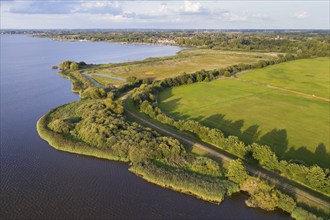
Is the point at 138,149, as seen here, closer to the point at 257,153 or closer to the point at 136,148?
the point at 136,148

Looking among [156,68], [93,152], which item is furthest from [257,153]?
[156,68]

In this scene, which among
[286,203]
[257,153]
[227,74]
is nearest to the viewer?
[286,203]

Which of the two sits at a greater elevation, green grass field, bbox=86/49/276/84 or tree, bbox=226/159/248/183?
green grass field, bbox=86/49/276/84

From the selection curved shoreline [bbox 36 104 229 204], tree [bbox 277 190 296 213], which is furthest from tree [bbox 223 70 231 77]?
tree [bbox 277 190 296 213]

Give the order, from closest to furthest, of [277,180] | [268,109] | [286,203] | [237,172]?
[286,203] → [237,172] → [277,180] → [268,109]

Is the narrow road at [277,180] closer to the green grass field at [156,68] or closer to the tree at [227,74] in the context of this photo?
the green grass field at [156,68]

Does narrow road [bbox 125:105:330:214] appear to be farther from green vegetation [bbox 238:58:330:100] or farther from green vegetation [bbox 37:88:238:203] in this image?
green vegetation [bbox 238:58:330:100]

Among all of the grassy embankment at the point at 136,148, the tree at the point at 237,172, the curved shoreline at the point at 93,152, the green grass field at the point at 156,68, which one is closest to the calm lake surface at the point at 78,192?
the curved shoreline at the point at 93,152

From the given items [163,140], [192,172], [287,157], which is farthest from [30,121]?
[287,157]
